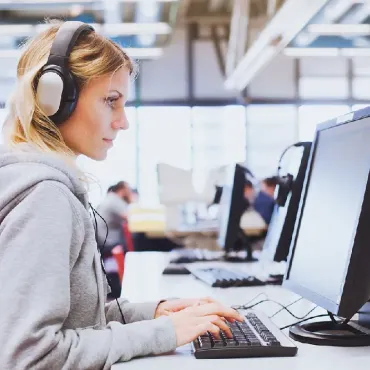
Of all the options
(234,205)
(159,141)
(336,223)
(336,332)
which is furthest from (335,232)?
(159,141)

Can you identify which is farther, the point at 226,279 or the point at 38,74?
the point at 226,279

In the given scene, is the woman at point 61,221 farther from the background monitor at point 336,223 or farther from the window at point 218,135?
the window at point 218,135

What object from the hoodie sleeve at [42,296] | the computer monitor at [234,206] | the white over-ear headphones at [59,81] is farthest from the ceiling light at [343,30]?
the hoodie sleeve at [42,296]

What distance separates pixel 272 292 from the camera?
185 cm

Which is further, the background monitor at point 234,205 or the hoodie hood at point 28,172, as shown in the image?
the background monitor at point 234,205

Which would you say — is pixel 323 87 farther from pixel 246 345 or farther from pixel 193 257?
pixel 246 345

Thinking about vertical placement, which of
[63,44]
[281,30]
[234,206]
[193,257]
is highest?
[281,30]

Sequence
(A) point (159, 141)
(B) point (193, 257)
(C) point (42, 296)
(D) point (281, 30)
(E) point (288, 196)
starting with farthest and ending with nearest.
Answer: (A) point (159, 141) < (D) point (281, 30) < (B) point (193, 257) < (E) point (288, 196) < (C) point (42, 296)

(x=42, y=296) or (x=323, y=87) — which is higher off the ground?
(x=323, y=87)

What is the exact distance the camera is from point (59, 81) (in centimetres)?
109

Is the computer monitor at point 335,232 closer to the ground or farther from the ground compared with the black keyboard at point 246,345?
farther from the ground

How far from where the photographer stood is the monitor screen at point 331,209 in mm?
1099

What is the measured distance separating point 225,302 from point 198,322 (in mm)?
613

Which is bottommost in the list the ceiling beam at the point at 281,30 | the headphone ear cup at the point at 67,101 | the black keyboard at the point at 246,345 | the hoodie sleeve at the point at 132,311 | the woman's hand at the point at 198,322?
the hoodie sleeve at the point at 132,311
